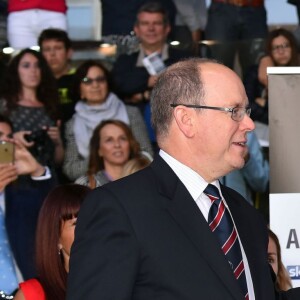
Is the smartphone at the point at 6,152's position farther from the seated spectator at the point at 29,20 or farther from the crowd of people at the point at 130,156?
the seated spectator at the point at 29,20

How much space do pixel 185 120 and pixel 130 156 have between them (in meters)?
3.86

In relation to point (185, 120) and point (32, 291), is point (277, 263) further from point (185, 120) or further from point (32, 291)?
point (185, 120)

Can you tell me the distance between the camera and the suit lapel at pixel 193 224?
254 centimetres

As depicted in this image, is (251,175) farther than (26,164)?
Yes

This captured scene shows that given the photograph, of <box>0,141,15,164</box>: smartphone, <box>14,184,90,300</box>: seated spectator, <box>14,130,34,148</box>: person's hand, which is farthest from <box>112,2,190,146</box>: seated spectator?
<box>14,184,90,300</box>: seated spectator

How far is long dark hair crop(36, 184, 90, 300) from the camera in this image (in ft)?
11.7

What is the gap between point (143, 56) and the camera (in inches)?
295

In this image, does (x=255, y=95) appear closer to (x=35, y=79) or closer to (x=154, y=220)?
(x=35, y=79)

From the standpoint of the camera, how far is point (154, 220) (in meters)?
2.54

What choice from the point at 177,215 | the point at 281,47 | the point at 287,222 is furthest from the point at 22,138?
the point at 177,215

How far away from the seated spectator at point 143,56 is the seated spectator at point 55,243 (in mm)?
3536

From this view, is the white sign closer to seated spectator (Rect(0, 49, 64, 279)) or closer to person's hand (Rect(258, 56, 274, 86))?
seated spectator (Rect(0, 49, 64, 279))

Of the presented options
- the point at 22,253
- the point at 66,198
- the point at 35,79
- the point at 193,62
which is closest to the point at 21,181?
the point at 22,253

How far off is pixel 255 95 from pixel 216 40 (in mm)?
811
